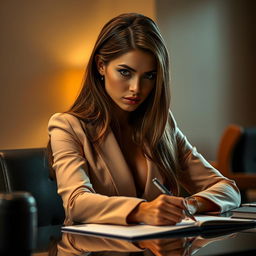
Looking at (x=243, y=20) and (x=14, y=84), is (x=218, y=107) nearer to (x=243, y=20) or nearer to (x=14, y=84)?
(x=243, y=20)

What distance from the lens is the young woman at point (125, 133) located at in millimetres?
2182

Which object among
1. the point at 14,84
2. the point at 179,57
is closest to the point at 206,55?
the point at 179,57

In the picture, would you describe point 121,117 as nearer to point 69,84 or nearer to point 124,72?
point 124,72

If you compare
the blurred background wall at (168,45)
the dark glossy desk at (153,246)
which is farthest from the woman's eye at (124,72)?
the blurred background wall at (168,45)

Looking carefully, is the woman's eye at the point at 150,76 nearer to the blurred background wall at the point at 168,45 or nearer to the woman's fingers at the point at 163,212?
the woman's fingers at the point at 163,212

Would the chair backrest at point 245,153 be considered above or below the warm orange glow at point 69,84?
below

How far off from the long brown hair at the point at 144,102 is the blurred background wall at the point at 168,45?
251 centimetres

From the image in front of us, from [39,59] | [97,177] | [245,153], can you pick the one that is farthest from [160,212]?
[245,153]

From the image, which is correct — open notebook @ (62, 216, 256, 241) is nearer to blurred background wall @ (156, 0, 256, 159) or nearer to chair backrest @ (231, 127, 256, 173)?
blurred background wall @ (156, 0, 256, 159)

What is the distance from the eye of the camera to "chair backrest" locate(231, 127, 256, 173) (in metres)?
6.20

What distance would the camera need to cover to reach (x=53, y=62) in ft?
16.8

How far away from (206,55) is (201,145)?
94 centimetres

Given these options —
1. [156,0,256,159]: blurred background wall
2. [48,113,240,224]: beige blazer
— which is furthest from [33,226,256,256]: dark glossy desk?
[156,0,256,159]: blurred background wall

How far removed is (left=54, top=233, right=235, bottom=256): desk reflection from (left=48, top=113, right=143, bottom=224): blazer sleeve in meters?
0.22
